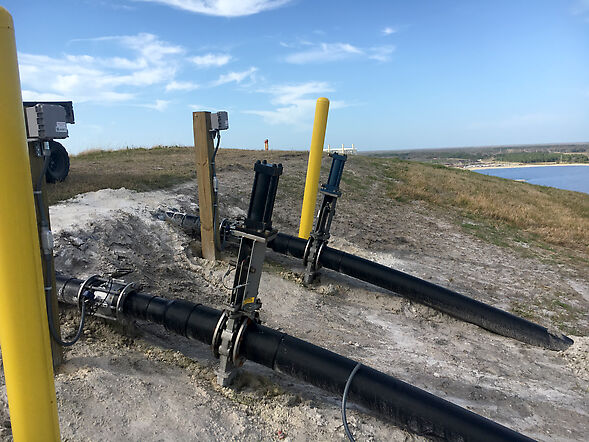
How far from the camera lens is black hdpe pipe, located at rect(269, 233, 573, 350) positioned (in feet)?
21.2

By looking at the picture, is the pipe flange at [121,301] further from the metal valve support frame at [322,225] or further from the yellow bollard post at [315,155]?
the yellow bollard post at [315,155]

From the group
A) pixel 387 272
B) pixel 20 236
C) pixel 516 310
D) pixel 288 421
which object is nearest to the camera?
pixel 20 236

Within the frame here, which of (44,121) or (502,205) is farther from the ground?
(44,121)

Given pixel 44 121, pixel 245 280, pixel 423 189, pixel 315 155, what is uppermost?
pixel 44 121

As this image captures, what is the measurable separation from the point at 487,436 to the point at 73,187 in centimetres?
894

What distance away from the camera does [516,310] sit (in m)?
7.79

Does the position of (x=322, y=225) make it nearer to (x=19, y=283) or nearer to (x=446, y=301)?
(x=446, y=301)

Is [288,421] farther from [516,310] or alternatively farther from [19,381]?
[516,310]

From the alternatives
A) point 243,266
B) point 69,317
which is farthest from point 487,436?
point 69,317

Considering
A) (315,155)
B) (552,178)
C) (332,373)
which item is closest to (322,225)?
(315,155)

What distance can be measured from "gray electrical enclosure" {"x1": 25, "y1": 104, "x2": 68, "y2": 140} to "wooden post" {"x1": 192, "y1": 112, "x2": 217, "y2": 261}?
12.6 feet

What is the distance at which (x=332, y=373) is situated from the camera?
12.4 feet

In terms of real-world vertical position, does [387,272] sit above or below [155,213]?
below

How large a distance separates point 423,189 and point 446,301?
35.1 feet
